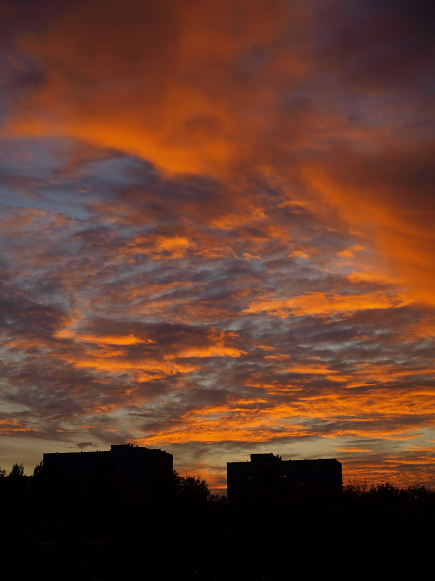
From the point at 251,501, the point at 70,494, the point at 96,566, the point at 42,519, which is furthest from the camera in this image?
the point at 251,501

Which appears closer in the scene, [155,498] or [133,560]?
[133,560]

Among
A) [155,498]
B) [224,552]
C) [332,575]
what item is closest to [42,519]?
[224,552]

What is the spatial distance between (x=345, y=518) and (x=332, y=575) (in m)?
8.45

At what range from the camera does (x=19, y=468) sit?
153 metres

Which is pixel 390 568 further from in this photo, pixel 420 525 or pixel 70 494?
pixel 70 494

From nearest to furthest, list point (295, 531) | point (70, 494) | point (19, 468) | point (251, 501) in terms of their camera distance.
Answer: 1. point (295, 531)
2. point (70, 494)
3. point (251, 501)
4. point (19, 468)

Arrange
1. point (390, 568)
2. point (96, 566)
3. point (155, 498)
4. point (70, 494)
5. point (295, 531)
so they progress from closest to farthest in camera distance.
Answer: point (96, 566), point (390, 568), point (295, 531), point (70, 494), point (155, 498)

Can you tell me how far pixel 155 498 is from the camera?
12738cm

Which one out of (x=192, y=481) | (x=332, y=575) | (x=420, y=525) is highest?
(x=192, y=481)

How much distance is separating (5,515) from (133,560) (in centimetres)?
2620

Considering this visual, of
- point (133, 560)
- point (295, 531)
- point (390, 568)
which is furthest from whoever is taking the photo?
point (295, 531)

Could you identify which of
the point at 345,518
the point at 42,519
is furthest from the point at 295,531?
the point at 42,519

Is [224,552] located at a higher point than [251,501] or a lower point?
lower

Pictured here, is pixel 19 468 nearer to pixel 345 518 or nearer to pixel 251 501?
pixel 251 501
